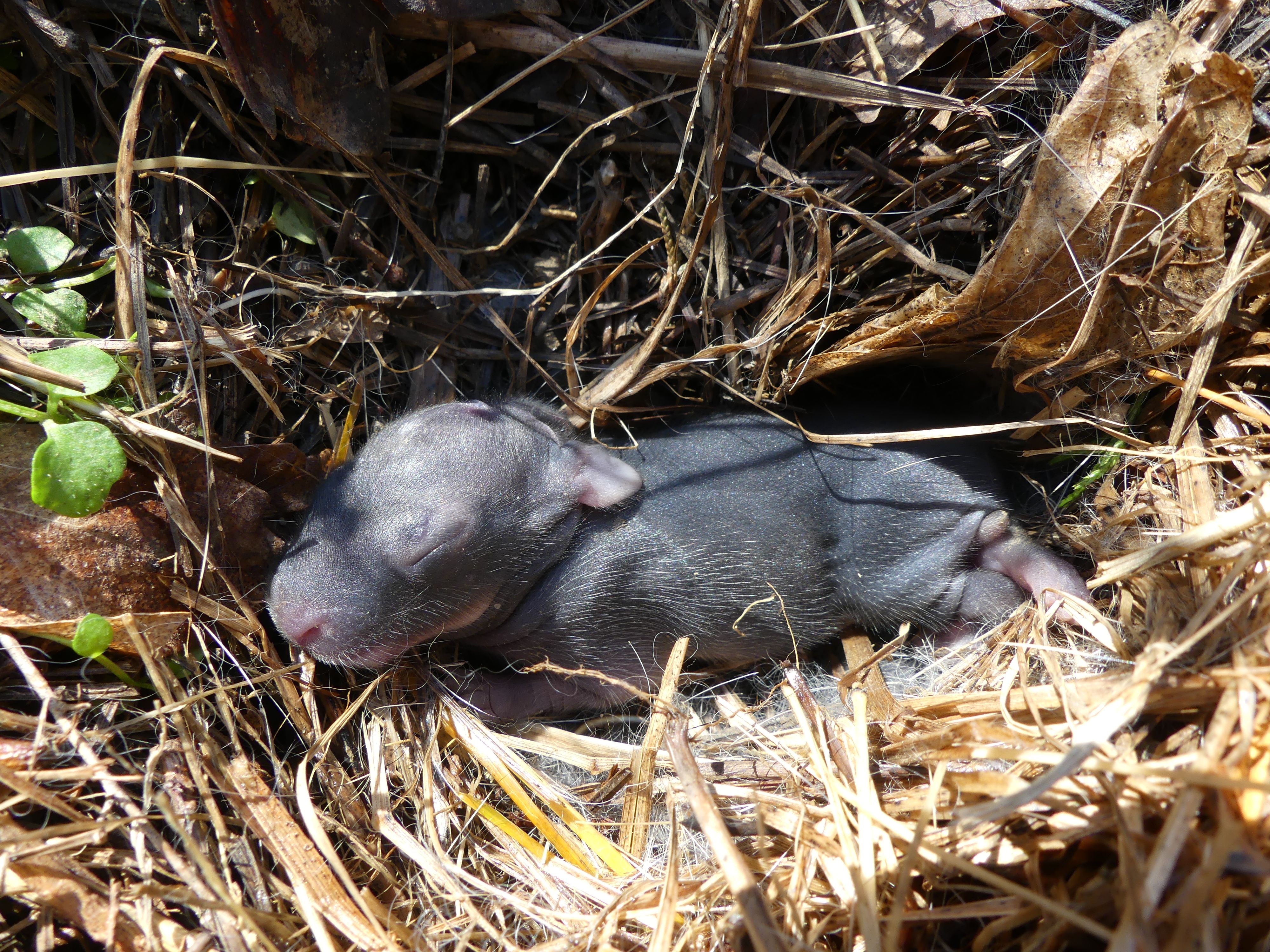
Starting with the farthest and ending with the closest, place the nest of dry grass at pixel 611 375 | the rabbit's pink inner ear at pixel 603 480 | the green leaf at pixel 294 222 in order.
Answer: the rabbit's pink inner ear at pixel 603 480 → the green leaf at pixel 294 222 → the nest of dry grass at pixel 611 375

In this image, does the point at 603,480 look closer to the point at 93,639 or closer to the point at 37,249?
the point at 93,639

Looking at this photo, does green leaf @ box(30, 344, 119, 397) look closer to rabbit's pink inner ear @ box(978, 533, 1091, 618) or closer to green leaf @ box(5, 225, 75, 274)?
green leaf @ box(5, 225, 75, 274)

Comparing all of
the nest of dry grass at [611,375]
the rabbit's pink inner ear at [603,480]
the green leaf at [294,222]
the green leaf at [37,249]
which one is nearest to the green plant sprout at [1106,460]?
the nest of dry grass at [611,375]

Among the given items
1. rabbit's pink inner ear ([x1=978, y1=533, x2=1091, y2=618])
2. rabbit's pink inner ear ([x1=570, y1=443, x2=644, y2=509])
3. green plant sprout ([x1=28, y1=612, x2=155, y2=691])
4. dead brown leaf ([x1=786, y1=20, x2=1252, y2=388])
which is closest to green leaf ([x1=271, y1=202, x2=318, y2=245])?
rabbit's pink inner ear ([x1=570, y1=443, x2=644, y2=509])

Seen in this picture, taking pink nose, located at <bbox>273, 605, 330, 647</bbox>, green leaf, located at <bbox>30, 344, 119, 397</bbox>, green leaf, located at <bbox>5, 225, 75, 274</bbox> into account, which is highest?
green leaf, located at <bbox>5, 225, 75, 274</bbox>

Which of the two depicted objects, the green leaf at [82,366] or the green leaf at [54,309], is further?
the green leaf at [54,309]

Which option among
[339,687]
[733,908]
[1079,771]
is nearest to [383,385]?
[339,687]

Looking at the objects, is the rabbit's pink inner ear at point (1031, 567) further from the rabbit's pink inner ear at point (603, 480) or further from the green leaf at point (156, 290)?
the green leaf at point (156, 290)

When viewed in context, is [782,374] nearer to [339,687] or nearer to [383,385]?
[383,385]
